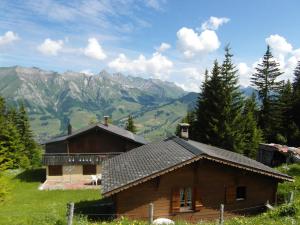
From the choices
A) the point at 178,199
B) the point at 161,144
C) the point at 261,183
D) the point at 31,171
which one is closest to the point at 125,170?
the point at 178,199

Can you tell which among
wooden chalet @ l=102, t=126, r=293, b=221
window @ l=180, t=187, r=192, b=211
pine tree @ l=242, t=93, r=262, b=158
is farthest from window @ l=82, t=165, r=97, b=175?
window @ l=180, t=187, r=192, b=211

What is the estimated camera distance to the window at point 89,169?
46312 millimetres

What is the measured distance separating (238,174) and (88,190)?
64.7 ft

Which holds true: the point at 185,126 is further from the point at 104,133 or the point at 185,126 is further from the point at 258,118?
the point at 258,118

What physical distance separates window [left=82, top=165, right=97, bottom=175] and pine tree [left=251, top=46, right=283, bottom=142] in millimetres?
29784

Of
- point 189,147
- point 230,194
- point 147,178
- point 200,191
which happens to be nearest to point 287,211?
point 230,194

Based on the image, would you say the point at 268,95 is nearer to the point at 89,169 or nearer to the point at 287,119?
the point at 287,119

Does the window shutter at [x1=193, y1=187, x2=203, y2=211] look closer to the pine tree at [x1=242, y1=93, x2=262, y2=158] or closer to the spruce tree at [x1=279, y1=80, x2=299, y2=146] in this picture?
the pine tree at [x1=242, y1=93, x2=262, y2=158]

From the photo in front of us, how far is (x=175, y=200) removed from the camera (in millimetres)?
23453

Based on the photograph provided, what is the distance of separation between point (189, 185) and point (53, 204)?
1054 cm

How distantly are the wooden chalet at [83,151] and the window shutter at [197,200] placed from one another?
24.1 meters

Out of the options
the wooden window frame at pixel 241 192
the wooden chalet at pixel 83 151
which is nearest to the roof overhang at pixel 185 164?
the wooden window frame at pixel 241 192

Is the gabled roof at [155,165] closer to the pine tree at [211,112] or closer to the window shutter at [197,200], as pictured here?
the window shutter at [197,200]

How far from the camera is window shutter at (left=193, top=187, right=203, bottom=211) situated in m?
23.7
